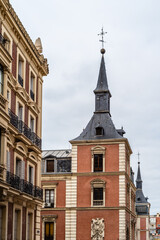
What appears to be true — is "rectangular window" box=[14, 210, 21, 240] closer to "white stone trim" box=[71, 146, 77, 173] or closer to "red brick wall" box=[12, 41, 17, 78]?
"red brick wall" box=[12, 41, 17, 78]

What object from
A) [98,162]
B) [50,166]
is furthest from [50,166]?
[98,162]

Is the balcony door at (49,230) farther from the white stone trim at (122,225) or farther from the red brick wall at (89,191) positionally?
the white stone trim at (122,225)

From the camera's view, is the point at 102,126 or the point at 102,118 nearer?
the point at 102,126

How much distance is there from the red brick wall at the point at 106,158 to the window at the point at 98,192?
4.77ft

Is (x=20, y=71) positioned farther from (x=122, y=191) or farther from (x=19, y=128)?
(x=122, y=191)

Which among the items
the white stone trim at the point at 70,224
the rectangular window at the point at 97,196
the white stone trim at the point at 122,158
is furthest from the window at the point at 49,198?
the white stone trim at the point at 122,158

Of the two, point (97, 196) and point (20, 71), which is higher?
point (20, 71)

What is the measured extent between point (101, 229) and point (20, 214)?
75.0 ft

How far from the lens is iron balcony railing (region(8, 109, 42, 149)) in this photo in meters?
25.6

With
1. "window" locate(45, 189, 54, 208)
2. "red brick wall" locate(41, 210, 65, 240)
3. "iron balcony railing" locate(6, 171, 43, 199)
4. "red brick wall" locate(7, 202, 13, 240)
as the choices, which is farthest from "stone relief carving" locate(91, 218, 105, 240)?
"red brick wall" locate(7, 202, 13, 240)

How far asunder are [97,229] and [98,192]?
3.79 meters

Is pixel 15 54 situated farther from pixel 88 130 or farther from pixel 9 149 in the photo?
pixel 88 130

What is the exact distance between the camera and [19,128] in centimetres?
2653

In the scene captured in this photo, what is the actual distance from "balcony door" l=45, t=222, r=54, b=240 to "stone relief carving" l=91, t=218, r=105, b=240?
426 centimetres
